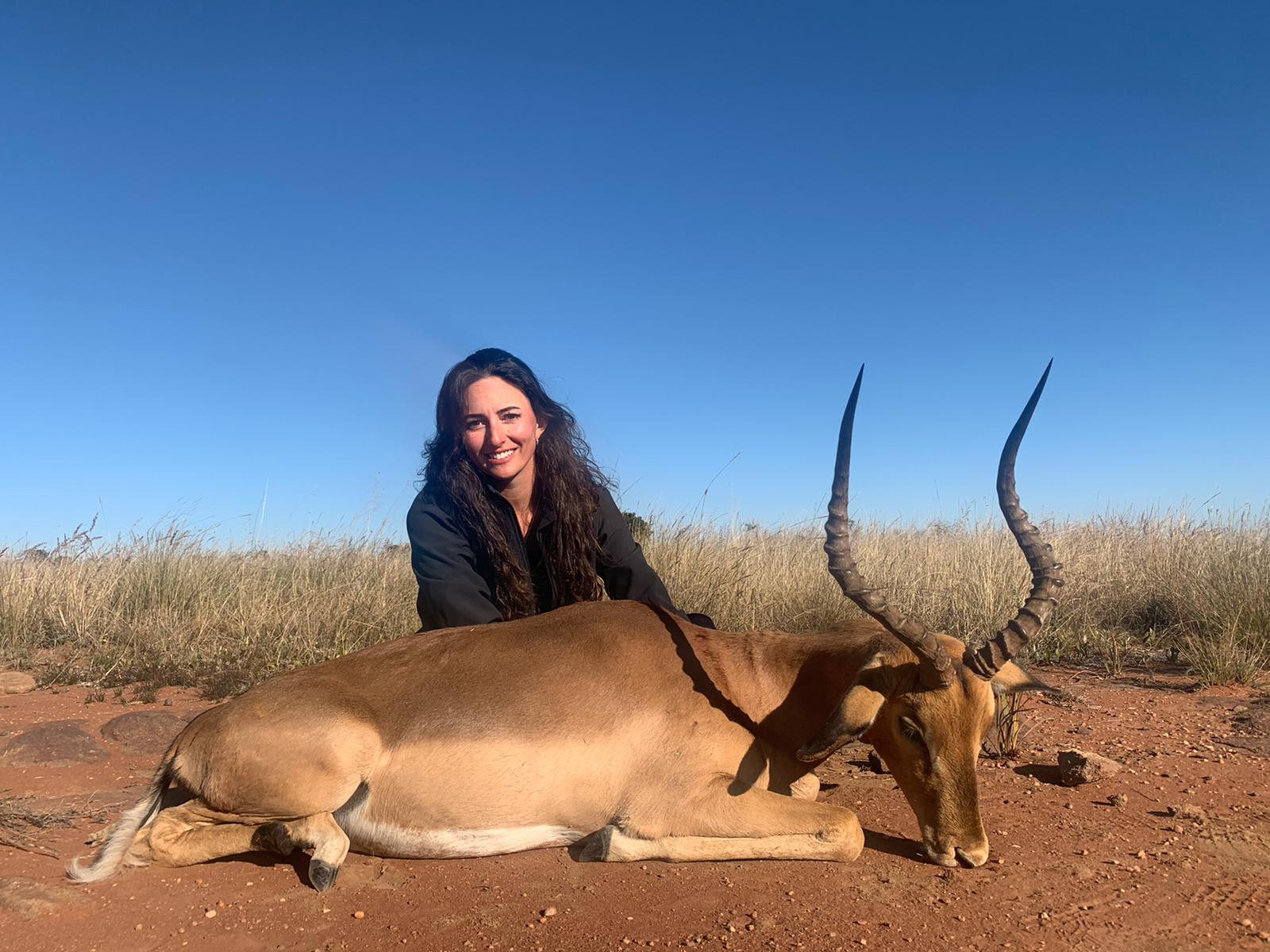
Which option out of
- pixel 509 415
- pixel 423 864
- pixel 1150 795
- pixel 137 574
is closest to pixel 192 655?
pixel 137 574

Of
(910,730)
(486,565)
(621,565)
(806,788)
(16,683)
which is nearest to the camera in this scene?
(910,730)

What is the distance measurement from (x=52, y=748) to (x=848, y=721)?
5458 mm

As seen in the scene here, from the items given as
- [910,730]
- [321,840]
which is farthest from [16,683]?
[910,730]

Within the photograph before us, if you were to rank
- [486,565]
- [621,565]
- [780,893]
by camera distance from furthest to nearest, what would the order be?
[621,565], [486,565], [780,893]

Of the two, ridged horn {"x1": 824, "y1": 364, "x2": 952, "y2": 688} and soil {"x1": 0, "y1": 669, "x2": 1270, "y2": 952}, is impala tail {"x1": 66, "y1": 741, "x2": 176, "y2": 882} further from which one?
ridged horn {"x1": 824, "y1": 364, "x2": 952, "y2": 688}

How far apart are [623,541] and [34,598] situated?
894cm

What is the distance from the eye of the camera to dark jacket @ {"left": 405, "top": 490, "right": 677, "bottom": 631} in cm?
577

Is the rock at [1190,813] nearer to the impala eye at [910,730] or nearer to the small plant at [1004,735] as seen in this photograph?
the small plant at [1004,735]

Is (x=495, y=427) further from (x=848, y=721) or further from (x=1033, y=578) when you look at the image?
(x=1033, y=578)

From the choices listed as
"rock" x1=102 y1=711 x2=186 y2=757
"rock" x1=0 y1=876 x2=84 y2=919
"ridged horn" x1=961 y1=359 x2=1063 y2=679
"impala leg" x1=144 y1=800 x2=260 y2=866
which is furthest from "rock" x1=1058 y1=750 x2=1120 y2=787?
"rock" x1=102 y1=711 x2=186 y2=757

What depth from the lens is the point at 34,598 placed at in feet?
36.4

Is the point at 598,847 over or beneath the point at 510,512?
beneath

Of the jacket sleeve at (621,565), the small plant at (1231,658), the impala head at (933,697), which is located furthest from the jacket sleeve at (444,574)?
the small plant at (1231,658)

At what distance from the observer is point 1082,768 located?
4980 millimetres
